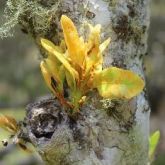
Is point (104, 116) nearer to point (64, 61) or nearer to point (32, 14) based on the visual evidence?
point (64, 61)

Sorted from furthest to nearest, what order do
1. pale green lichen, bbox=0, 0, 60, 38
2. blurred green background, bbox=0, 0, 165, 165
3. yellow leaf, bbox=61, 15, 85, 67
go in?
1. blurred green background, bbox=0, 0, 165, 165
2. pale green lichen, bbox=0, 0, 60, 38
3. yellow leaf, bbox=61, 15, 85, 67

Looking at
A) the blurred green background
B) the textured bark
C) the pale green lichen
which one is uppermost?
the pale green lichen

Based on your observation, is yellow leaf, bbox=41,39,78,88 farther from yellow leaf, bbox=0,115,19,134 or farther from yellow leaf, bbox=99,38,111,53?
yellow leaf, bbox=0,115,19,134

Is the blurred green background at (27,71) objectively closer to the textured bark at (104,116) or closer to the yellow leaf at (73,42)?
the textured bark at (104,116)

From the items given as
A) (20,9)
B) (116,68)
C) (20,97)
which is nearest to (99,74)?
(116,68)

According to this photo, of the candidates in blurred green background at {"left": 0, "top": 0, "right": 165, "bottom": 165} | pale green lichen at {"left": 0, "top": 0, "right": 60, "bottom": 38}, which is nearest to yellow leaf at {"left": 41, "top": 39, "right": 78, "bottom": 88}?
pale green lichen at {"left": 0, "top": 0, "right": 60, "bottom": 38}

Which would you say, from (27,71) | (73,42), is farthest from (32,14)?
(27,71)

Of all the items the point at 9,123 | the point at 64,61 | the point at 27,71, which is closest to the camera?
the point at 64,61

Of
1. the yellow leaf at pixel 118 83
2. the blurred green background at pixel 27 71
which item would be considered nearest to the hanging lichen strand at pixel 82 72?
the yellow leaf at pixel 118 83
